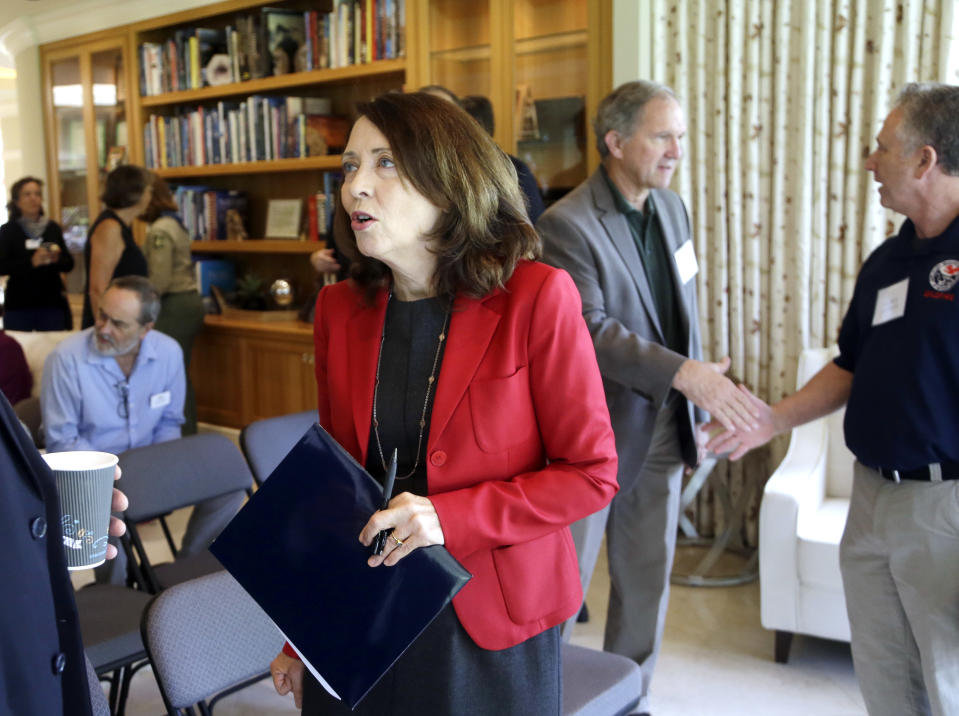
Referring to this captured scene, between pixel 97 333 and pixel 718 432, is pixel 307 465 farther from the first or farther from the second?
pixel 97 333

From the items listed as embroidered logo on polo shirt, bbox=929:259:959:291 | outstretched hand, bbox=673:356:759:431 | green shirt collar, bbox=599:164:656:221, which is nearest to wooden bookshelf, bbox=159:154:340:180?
green shirt collar, bbox=599:164:656:221

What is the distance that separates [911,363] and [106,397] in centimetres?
300

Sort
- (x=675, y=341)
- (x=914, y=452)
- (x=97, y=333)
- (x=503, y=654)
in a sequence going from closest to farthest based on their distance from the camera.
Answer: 1. (x=503, y=654)
2. (x=914, y=452)
3. (x=675, y=341)
4. (x=97, y=333)

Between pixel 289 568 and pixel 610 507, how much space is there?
68.2 inches

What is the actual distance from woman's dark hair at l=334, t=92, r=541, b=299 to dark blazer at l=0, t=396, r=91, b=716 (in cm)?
62

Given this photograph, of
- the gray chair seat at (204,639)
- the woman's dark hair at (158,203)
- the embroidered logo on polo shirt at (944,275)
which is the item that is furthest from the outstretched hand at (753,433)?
the woman's dark hair at (158,203)

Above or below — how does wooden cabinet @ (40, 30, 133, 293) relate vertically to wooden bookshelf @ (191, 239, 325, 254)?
above

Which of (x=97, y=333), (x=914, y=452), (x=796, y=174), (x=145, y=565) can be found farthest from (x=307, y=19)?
(x=914, y=452)

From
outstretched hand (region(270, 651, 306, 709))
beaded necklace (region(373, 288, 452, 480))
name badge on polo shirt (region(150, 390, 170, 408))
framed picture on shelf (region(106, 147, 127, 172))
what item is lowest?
name badge on polo shirt (region(150, 390, 170, 408))

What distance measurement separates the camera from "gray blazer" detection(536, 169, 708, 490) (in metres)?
2.56

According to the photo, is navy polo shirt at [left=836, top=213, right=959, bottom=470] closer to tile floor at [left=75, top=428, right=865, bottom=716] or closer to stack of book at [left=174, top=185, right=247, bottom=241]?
tile floor at [left=75, top=428, right=865, bottom=716]

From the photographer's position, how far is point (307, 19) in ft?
18.2

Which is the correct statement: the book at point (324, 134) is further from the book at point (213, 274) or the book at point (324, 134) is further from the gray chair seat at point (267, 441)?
the gray chair seat at point (267, 441)

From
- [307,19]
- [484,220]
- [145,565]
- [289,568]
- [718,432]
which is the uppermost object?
[307,19]
